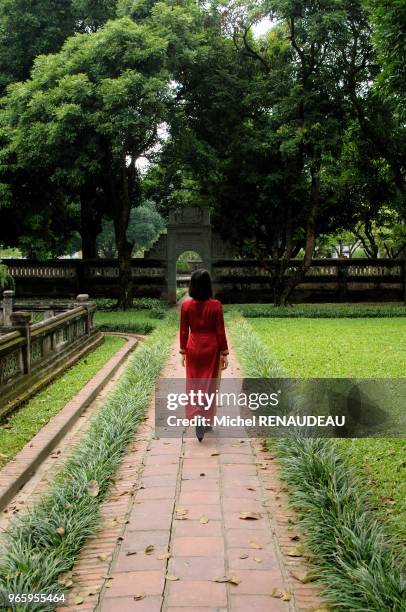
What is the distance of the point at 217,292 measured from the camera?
2383cm

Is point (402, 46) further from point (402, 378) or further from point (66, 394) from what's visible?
point (66, 394)

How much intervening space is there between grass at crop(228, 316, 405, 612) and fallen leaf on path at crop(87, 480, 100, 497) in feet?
4.58

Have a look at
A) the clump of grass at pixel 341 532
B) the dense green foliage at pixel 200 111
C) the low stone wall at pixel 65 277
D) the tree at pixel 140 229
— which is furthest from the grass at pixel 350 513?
the tree at pixel 140 229

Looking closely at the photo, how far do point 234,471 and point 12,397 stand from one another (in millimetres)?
3927

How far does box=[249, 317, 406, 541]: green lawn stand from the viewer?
434 centimetres

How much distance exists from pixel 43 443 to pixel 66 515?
2.37 metres

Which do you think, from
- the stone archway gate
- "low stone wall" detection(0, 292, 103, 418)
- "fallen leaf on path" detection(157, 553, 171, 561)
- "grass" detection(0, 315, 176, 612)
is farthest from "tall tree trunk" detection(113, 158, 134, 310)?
"fallen leaf on path" detection(157, 553, 171, 561)

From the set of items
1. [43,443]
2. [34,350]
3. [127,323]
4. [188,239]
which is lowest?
[43,443]

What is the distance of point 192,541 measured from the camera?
11.8ft

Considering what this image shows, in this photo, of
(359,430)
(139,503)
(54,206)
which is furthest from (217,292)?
(139,503)

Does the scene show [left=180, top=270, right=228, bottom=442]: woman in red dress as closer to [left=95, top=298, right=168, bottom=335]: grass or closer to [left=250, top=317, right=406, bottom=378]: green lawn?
[left=250, top=317, right=406, bottom=378]: green lawn

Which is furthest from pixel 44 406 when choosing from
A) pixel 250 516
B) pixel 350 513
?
pixel 350 513

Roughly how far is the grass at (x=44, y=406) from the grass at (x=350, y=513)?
2644 mm

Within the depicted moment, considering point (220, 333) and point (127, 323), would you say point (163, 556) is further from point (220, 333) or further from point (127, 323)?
point (127, 323)
